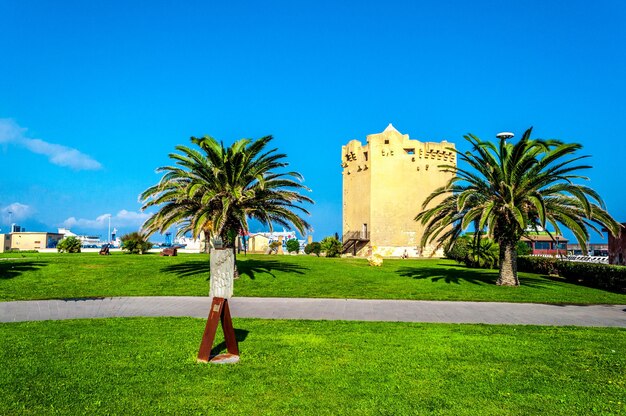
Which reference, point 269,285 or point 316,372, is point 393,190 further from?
point 316,372

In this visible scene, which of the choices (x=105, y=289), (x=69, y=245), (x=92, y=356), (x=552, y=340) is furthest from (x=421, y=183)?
(x=92, y=356)

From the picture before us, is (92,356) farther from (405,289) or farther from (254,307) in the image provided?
(405,289)

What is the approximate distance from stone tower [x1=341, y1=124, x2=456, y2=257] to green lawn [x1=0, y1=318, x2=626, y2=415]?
36.9 metres

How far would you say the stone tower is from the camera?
147 ft

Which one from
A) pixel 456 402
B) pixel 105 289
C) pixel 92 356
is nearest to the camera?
pixel 456 402

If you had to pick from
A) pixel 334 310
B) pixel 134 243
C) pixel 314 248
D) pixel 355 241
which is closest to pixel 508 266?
pixel 334 310

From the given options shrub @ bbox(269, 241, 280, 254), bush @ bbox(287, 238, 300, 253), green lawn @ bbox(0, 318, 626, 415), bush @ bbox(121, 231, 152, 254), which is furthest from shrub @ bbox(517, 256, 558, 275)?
bush @ bbox(121, 231, 152, 254)

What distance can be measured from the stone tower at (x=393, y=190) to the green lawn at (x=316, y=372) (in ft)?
121

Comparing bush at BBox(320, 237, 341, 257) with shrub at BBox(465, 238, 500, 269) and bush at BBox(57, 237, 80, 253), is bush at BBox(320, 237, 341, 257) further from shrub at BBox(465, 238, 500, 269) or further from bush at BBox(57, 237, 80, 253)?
bush at BBox(57, 237, 80, 253)

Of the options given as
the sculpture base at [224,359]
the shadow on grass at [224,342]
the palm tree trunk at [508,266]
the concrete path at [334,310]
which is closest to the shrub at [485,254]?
the palm tree trunk at [508,266]

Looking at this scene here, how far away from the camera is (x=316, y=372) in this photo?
5172 millimetres

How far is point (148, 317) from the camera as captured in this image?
8898mm

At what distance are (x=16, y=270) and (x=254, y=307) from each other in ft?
35.0

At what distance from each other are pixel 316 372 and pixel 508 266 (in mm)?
12857
